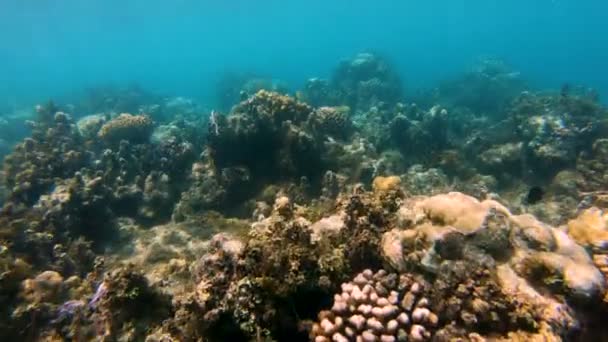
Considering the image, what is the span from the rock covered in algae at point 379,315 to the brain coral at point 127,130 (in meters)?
14.2

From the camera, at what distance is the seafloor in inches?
187

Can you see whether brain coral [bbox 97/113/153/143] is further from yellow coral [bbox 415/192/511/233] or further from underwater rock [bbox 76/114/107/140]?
yellow coral [bbox 415/192/511/233]

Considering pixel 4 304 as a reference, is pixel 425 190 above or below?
above

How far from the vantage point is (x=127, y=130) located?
651 inches

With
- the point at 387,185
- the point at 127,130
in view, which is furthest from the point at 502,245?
the point at 127,130

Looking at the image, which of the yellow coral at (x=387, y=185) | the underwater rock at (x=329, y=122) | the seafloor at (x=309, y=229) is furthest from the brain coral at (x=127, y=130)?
the yellow coral at (x=387, y=185)

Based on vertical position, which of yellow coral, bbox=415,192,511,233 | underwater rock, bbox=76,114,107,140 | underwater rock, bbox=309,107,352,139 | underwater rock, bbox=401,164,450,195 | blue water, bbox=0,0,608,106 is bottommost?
yellow coral, bbox=415,192,511,233

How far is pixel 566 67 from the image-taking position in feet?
238

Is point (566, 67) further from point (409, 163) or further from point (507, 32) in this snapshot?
point (409, 163)

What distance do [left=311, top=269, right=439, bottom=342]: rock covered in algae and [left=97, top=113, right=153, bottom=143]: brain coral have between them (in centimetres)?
1418

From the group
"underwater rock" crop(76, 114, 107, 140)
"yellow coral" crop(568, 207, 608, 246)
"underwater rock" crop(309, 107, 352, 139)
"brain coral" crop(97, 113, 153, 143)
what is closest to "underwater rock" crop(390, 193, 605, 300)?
"yellow coral" crop(568, 207, 608, 246)

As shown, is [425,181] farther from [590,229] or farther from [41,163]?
[41,163]

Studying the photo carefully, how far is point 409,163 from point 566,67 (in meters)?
73.8

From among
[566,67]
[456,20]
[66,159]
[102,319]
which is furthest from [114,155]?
[456,20]
